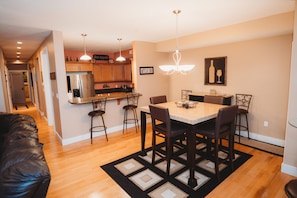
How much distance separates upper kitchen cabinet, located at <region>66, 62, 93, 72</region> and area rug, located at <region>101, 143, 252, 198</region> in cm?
438

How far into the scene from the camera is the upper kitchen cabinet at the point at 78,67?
20.2 ft

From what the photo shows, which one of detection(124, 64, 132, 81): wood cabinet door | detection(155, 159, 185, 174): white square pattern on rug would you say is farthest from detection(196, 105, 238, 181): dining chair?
detection(124, 64, 132, 81): wood cabinet door

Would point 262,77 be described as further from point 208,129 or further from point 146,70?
point 146,70

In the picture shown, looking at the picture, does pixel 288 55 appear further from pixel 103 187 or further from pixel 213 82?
pixel 103 187

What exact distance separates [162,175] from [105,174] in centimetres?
89

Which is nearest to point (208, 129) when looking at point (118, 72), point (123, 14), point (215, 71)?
point (123, 14)

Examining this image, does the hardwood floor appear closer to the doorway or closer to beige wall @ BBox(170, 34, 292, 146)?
beige wall @ BBox(170, 34, 292, 146)

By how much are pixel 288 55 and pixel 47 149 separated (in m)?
5.21

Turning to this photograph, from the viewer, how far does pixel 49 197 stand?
222cm

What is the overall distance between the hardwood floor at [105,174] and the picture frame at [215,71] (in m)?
1.69

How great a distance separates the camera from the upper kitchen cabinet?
6.17m

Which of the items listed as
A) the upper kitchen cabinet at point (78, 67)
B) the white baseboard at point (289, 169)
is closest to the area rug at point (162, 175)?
the white baseboard at point (289, 169)

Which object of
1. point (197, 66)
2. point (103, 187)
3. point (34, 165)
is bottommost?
point (103, 187)

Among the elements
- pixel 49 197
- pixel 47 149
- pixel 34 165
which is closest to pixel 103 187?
pixel 49 197
